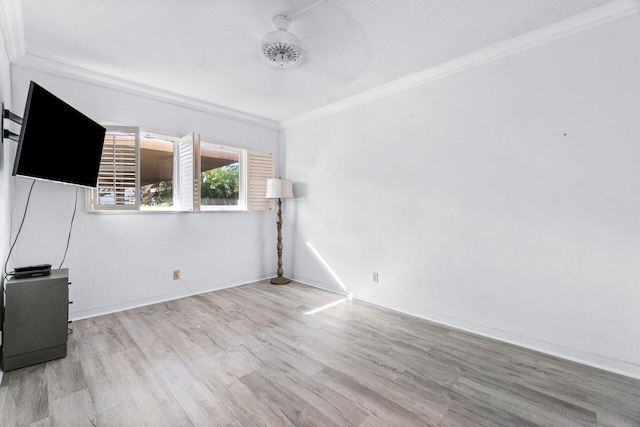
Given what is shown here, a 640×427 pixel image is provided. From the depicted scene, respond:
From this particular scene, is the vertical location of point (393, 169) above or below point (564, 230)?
above

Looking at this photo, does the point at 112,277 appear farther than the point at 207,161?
No

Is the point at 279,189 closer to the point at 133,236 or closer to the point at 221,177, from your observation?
the point at 221,177

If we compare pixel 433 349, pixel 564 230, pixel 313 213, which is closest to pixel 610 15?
pixel 564 230

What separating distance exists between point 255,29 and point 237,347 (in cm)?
258

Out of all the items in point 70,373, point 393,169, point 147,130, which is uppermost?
point 147,130

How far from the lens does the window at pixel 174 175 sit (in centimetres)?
304

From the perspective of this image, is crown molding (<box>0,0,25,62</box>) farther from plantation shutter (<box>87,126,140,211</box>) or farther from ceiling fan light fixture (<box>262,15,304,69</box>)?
ceiling fan light fixture (<box>262,15,304,69</box>)

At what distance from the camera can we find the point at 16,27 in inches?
86.2

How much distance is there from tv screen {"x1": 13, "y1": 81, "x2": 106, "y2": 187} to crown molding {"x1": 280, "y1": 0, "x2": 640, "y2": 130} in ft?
9.05

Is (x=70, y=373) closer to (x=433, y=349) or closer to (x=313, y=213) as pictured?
(x=433, y=349)

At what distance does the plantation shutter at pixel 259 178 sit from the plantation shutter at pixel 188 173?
96 centimetres

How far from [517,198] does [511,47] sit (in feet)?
4.20

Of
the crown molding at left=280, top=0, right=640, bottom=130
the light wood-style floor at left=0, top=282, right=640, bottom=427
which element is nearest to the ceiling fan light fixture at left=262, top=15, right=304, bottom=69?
the crown molding at left=280, top=0, right=640, bottom=130

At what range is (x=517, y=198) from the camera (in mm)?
2463
